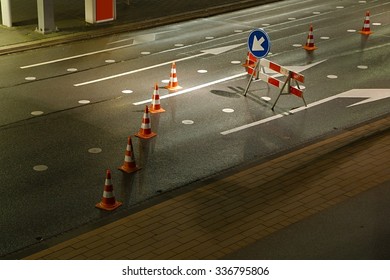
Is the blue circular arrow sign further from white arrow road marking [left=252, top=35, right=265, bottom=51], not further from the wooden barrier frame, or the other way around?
the wooden barrier frame

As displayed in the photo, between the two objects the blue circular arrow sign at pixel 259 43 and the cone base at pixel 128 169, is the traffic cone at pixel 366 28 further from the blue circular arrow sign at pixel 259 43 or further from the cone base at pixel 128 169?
the cone base at pixel 128 169

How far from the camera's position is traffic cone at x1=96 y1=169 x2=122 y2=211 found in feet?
37.4

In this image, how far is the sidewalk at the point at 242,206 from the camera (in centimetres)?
1012

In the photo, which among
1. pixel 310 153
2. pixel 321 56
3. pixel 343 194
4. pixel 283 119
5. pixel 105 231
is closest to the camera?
pixel 105 231

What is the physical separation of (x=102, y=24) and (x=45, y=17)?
6.56 feet

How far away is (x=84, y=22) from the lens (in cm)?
2277

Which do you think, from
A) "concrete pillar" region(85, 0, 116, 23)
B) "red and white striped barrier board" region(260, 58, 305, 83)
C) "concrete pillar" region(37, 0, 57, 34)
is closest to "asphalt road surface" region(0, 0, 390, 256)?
"red and white striped barrier board" region(260, 58, 305, 83)

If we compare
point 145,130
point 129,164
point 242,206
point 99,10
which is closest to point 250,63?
point 145,130

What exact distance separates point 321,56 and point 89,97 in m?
6.65

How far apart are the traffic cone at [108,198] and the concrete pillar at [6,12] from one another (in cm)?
1157

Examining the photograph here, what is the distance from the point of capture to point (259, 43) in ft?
52.9

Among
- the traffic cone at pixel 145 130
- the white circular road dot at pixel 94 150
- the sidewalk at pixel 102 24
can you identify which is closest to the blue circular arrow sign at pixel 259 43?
the traffic cone at pixel 145 130

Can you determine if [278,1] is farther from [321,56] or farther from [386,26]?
[321,56]

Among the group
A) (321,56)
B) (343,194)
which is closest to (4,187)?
(343,194)
